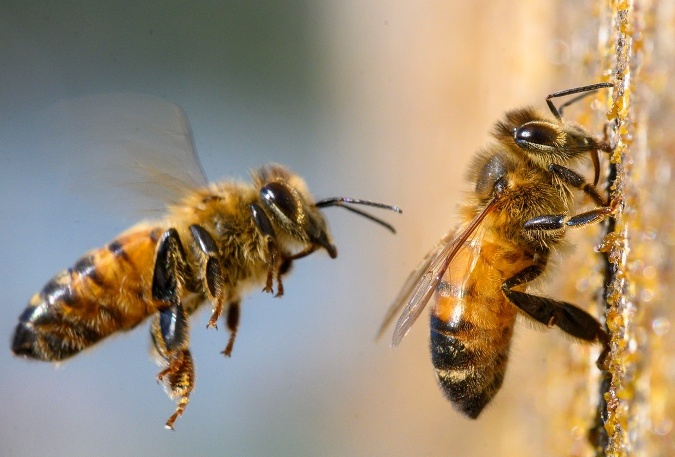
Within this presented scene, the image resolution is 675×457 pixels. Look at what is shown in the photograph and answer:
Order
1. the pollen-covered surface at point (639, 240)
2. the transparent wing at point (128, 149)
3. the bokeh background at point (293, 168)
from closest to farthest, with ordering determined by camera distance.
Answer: the pollen-covered surface at point (639, 240)
the transparent wing at point (128, 149)
the bokeh background at point (293, 168)

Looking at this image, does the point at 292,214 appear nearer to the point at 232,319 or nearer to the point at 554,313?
the point at 232,319

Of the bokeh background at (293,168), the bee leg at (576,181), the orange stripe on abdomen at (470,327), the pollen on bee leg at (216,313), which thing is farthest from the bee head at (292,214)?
the bokeh background at (293,168)

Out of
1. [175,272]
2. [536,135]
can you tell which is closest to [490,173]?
[536,135]

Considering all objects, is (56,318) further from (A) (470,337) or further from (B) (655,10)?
(B) (655,10)

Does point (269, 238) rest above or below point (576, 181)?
below

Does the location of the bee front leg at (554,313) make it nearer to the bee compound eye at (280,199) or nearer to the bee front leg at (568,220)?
the bee front leg at (568,220)

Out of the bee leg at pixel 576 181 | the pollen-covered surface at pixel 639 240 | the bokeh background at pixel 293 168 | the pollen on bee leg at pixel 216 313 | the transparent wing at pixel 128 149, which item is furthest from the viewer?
the bokeh background at pixel 293 168

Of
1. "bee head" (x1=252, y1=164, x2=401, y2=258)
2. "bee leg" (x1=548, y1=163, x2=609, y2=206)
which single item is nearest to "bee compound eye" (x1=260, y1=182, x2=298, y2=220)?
"bee head" (x1=252, y1=164, x2=401, y2=258)
